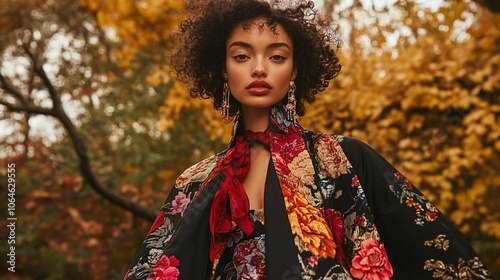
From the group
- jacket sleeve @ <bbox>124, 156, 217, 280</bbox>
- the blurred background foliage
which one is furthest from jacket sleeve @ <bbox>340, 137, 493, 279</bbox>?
the blurred background foliage

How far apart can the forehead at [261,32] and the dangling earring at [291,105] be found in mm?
158

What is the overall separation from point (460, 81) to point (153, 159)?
3.58 meters

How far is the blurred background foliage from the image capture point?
491 cm

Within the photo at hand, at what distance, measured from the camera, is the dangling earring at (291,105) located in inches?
94.0

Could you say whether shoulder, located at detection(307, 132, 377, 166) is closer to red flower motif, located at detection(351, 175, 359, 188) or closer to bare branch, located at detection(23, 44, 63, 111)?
red flower motif, located at detection(351, 175, 359, 188)

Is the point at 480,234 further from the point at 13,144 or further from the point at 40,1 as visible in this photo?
the point at 40,1

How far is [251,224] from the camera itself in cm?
216

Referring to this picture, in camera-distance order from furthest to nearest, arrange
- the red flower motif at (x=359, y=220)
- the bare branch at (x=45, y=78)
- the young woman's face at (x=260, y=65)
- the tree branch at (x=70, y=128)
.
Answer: the tree branch at (x=70, y=128), the bare branch at (x=45, y=78), the young woman's face at (x=260, y=65), the red flower motif at (x=359, y=220)

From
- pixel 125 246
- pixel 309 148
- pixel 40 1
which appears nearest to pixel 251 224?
pixel 309 148

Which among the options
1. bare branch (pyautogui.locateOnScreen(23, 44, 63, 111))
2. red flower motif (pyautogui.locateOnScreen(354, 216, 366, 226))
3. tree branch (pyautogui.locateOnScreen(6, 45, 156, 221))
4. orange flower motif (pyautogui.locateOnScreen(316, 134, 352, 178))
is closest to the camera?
red flower motif (pyautogui.locateOnScreen(354, 216, 366, 226))

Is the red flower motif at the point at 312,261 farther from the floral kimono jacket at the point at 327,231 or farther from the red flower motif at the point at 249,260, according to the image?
the red flower motif at the point at 249,260

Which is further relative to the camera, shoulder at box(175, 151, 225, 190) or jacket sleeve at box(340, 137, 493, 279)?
shoulder at box(175, 151, 225, 190)

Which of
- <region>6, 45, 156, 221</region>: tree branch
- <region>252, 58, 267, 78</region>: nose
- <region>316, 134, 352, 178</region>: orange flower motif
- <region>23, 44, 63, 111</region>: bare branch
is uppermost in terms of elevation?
<region>23, 44, 63, 111</region>: bare branch

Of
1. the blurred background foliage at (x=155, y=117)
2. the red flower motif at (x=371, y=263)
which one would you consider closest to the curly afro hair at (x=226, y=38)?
the red flower motif at (x=371, y=263)
